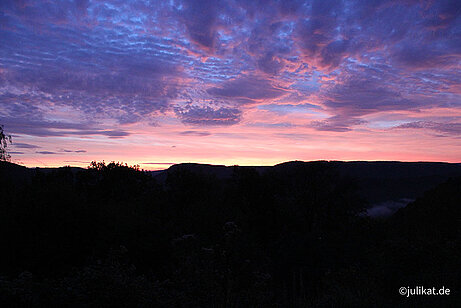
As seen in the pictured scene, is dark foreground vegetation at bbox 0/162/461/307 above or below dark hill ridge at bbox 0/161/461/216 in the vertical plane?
below

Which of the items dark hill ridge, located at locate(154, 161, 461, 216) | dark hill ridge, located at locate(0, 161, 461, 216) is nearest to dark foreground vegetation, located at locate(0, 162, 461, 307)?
dark hill ridge, located at locate(0, 161, 461, 216)

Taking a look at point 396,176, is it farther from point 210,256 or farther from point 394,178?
point 210,256

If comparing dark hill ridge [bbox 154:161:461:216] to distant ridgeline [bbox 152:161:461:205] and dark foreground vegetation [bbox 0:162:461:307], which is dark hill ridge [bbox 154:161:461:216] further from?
dark foreground vegetation [bbox 0:162:461:307]

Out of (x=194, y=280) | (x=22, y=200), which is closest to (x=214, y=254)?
(x=194, y=280)

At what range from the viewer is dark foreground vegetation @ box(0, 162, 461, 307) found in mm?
6008

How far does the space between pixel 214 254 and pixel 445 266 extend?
6454 mm

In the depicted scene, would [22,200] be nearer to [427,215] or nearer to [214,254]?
[214,254]

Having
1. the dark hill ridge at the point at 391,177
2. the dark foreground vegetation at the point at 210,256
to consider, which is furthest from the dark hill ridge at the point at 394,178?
the dark foreground vegetation at the point at 210,256

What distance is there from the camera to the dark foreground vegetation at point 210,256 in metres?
6.01

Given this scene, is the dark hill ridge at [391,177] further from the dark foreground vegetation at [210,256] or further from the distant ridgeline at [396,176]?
the dark foreground vegetation at [210,256]

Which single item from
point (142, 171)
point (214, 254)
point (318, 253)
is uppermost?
point (142, 171)

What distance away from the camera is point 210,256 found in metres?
7.91

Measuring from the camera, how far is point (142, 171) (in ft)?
138

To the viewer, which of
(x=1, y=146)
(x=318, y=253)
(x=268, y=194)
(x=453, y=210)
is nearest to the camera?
(x=318, y=253)
